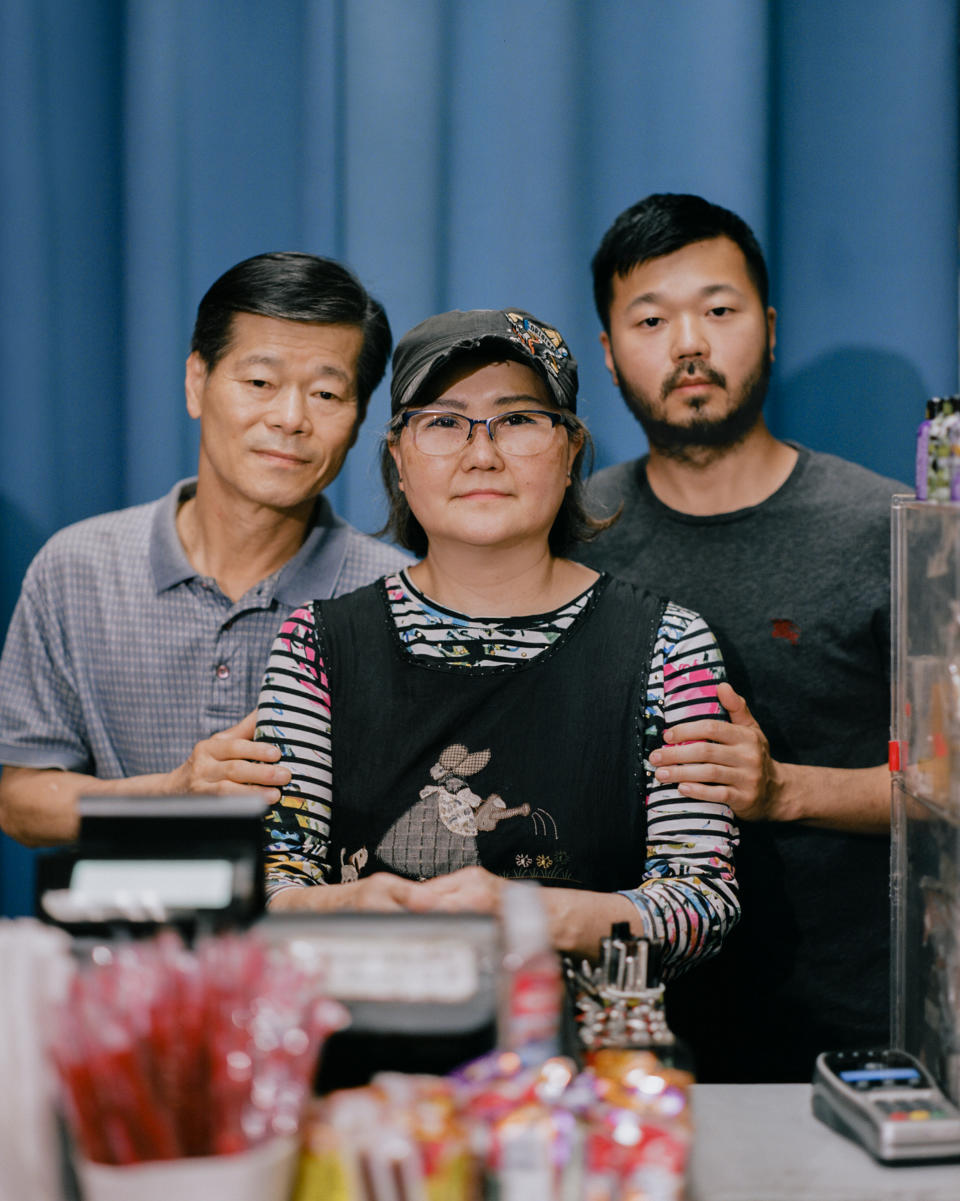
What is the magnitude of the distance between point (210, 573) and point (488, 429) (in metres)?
0.68

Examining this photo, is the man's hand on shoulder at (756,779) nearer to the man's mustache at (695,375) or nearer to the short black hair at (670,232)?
the man's mustache at (695,375)

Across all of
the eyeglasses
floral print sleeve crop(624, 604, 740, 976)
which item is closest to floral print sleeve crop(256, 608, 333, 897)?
the eyeglasses

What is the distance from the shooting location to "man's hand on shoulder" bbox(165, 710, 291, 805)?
51.2 inches

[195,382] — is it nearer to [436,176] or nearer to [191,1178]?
[436,176]

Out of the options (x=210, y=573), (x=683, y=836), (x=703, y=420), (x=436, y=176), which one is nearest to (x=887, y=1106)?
(x=683, y=836)

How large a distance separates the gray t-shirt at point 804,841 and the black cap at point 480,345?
0.52m

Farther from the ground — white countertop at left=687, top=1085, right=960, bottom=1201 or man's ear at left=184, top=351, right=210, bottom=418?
man's ear at left=184, top=351, right=210, bottom=418

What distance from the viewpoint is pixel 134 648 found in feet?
5.85

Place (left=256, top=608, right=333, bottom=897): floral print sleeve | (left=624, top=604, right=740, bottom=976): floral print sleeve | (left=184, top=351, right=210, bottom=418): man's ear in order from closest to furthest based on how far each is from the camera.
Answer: (left=624, top=604, right=740, bottom=976): floral print sleeve, (left=256, top=608, right=333, bottom=897): floral print sleeve, (left=184, top=351, right=210, bottom=418): man's ear

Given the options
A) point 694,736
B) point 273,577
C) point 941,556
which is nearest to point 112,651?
point 273,577

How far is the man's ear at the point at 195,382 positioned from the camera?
183cm

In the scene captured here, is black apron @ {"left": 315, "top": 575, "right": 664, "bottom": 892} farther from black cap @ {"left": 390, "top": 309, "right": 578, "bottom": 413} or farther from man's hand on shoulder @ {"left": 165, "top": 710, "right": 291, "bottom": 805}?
black cap @ {"left": 390, "top": 309, "right": 578, "bottom": 413}

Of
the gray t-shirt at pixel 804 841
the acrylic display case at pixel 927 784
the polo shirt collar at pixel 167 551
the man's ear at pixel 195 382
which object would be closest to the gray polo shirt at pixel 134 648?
the polo shirt collar at pixel 167 551

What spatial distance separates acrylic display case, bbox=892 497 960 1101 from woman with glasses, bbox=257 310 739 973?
22cm
